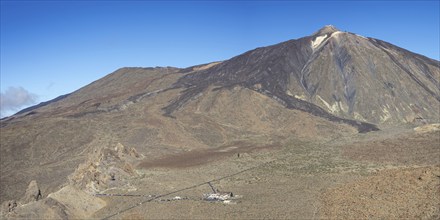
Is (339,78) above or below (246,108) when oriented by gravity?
above

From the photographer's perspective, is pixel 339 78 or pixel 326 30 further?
pixel 326 30

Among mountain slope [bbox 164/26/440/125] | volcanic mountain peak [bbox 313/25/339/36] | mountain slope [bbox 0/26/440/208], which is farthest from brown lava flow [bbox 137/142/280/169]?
volcanic mountain peak [bbox 313/25/339/36]

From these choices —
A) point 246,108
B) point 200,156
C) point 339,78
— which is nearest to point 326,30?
point 339,78

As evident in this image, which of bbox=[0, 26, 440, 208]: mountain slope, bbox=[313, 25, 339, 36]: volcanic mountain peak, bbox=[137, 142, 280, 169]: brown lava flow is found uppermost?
bbox=[313, 25, 339, 36]: volcanic mountain peak

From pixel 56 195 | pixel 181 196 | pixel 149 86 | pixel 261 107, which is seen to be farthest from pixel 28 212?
pixel 149 86

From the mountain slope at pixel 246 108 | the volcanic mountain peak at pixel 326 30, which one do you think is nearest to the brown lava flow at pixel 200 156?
the mountain slope at pixel 246 108

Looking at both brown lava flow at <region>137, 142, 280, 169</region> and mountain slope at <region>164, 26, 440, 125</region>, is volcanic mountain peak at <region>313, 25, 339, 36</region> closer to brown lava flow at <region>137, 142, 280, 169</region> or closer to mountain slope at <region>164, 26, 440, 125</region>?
mountain slope at <region>164, 26, 440, 125</region>

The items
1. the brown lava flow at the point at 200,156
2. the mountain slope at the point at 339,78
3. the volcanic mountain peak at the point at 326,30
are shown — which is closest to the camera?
the brown lava flow at the point at 200,156

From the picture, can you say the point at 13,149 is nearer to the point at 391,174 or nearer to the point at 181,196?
the point at 181,196

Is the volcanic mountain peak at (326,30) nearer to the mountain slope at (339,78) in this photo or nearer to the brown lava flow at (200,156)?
the mountain slope at (339,78)

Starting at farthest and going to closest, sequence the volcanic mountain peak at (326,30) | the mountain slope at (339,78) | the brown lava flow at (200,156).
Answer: the volcanic mountain peak at (326,30) → the mountain slope at (339,78) → the brown lava flow at (200,156)

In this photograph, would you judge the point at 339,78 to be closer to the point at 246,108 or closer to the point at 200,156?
the point at 246,108

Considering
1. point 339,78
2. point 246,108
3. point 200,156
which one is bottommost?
point 200,156
